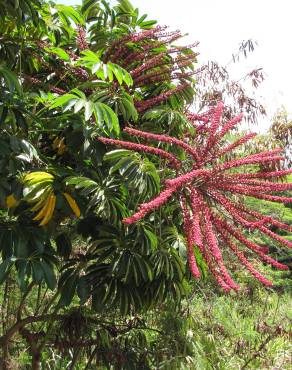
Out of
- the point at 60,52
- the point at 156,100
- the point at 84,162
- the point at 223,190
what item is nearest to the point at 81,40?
the point at 60,52

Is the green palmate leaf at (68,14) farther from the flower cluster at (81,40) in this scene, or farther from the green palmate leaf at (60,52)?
the green palmate leaf at (60,52)

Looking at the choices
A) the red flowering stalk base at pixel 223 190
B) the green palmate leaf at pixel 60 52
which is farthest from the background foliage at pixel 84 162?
the red flowering stalk base at pixel 223 190

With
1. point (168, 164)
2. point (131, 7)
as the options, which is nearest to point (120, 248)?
point (168, 164)

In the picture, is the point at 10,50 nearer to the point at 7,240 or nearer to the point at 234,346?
the point at 7,240

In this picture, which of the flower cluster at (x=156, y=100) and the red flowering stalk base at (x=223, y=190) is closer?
the red flowering stalk base at (x=223, y=190)

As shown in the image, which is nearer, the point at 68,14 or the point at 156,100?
the point at 156,100

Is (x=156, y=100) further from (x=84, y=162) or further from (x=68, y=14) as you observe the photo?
(x=68, y=14)

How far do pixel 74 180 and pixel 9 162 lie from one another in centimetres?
26

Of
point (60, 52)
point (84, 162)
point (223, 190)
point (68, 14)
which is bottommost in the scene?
point (223, 190)

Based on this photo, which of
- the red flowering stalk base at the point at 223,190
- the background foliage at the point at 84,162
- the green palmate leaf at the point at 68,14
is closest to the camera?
the red flowering stalk base at the point at 223,190

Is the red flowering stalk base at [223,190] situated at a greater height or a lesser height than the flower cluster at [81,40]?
lesser

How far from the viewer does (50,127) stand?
1948 millimetres

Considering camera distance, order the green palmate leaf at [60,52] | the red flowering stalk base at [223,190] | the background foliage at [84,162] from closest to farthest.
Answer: the red flowering stalk base at [223,190]
the background foliage at [84,162]
the green palmate leaf at [60,52]

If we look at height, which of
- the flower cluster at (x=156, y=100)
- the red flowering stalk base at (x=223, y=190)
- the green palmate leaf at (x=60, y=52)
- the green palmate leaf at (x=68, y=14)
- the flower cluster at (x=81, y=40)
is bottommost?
the red flowering stalk base at (x=223, y=190)
